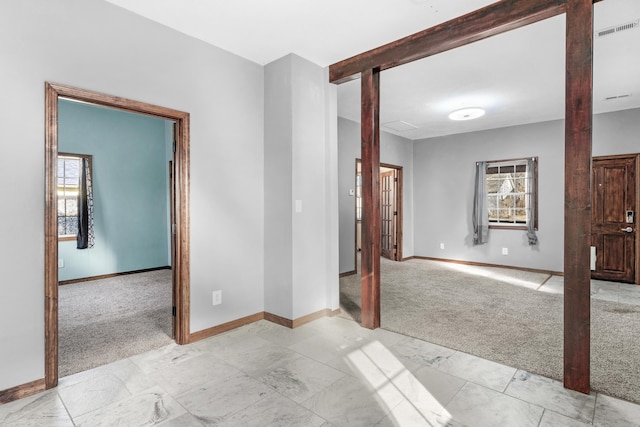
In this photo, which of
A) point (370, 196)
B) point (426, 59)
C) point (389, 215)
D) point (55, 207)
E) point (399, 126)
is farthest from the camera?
point (389, 215)

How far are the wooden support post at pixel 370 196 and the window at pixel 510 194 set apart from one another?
4253 mm

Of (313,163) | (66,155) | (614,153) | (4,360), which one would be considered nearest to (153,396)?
(4,360)

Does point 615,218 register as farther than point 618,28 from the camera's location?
Yes

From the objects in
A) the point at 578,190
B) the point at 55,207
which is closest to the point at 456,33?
the point at 578,190

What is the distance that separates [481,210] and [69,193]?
7308 mm

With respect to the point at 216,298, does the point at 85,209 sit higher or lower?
higher

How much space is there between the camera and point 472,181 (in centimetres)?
675

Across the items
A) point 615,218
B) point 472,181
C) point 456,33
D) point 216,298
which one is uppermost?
point 456,33

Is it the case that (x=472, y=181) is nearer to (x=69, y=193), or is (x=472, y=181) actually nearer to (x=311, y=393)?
(x=311, y=393)

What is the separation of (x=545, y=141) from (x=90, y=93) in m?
6.63

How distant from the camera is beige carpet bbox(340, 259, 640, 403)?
2504 millimetres

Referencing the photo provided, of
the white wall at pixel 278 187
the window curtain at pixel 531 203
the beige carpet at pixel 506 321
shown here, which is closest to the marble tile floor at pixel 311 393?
the beige carpet at pixel 506 321

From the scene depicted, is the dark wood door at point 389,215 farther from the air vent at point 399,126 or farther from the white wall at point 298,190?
the white wall at point 298,190

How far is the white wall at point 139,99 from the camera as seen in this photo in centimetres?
207
